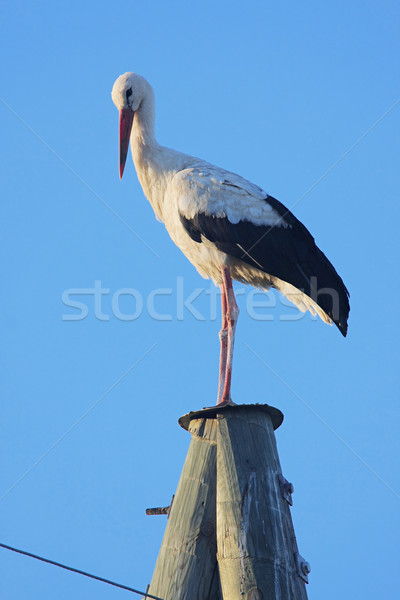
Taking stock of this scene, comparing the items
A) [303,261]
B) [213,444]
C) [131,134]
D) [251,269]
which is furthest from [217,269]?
[213,444]

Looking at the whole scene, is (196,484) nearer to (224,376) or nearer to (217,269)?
(224,376)

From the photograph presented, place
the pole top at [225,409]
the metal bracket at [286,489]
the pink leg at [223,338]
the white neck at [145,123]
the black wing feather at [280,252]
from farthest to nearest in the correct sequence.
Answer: the white neck at [145,123] → the black wing feather at [280,252] → the pink leg at [223,338] → the pole top at [225,409] → the metal bracket at [286,489]

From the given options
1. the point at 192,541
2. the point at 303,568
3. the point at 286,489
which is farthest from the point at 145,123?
the point at 303,568

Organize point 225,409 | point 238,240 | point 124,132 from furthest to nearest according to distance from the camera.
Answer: point 124,132, point 238,240, point 225,409

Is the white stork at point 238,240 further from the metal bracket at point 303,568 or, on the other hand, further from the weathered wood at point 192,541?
the metal bracket at point 303,568

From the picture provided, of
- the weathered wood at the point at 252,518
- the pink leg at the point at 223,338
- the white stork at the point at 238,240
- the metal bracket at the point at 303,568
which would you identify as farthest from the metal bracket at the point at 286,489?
the white stork at the point at 238,240

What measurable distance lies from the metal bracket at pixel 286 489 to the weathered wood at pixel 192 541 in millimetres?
303

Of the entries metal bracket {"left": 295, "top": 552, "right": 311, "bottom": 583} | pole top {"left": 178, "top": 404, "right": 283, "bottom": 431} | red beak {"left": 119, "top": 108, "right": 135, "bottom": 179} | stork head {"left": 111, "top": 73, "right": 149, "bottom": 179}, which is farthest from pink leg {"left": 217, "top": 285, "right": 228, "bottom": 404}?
metal bracket {"left": 295, "top": 552, "right": 311, "bottom": 583}

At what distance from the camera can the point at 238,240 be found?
605 centimetres

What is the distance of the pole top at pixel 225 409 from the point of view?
11.8 feet

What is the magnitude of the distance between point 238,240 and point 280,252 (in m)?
0.35

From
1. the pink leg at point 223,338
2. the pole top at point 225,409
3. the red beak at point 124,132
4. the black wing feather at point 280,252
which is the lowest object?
the pole top at point 225,409

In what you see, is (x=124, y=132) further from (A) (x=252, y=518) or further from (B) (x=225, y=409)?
(A) (x=252, y=518)

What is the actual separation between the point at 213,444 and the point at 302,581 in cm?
73
